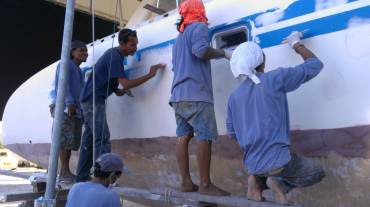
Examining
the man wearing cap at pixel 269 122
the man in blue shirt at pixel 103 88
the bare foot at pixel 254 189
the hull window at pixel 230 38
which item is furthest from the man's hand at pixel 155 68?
the bare foot at pixel 254 189

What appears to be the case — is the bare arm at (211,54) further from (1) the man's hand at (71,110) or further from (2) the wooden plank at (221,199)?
(1) the man's hand at (71,110)

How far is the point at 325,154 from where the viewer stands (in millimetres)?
2852

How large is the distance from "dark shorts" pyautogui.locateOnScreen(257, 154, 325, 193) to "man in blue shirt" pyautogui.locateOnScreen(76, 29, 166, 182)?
1554mm

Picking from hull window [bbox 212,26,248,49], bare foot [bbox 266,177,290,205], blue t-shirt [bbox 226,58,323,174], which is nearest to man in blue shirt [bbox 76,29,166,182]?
hull window [bbox 212,26,248,49]

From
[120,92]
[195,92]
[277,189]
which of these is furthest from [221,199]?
[120,92]

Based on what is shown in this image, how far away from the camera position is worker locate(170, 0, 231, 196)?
A: 10.1 ft

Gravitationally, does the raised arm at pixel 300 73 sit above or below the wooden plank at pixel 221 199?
above

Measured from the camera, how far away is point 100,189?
2.60 metres

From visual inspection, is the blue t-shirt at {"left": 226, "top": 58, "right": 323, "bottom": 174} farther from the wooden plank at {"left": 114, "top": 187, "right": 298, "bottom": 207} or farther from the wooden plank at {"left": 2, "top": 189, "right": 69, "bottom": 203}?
the wooden plank at {"left": 2, "top": 189, "right": 69, "bottom": 203}

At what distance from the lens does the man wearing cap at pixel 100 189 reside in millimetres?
2555

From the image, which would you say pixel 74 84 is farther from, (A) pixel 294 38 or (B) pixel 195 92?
→ (A) pixel 294 38

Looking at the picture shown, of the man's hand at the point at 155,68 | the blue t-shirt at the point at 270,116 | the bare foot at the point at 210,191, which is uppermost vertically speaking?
the man's hand at the point at 155,68

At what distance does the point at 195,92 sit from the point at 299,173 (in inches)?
33.4

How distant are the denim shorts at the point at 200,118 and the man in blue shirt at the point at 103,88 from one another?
829mm
